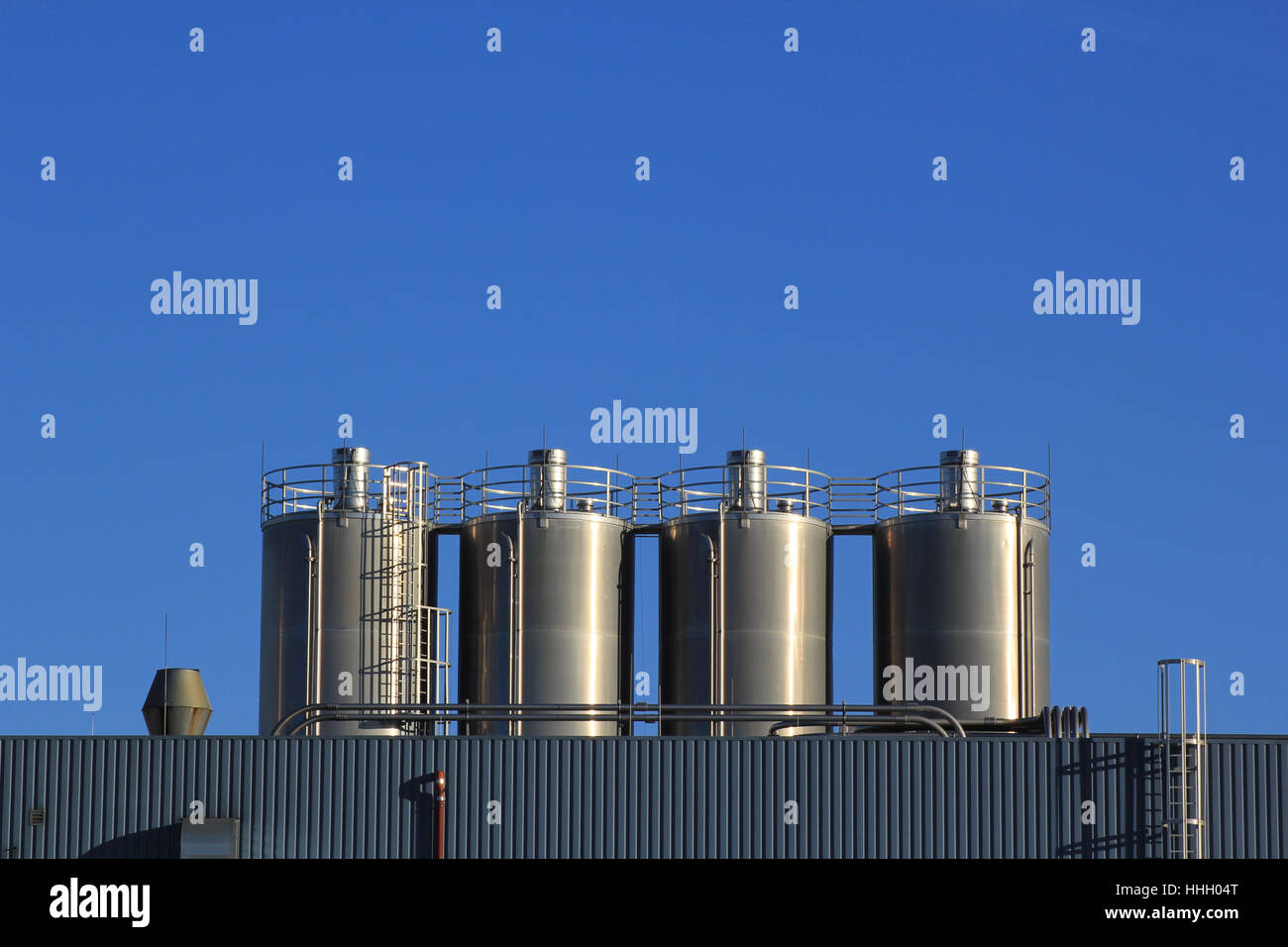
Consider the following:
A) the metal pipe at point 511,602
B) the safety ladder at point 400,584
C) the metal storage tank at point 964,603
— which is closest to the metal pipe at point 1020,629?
the metal storage tank at point 964,603

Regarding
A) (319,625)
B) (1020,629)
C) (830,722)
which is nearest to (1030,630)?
(1020,629)

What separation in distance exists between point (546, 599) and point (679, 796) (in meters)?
7.96

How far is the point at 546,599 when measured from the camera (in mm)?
→ 40156

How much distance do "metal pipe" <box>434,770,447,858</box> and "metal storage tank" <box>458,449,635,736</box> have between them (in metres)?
5.75

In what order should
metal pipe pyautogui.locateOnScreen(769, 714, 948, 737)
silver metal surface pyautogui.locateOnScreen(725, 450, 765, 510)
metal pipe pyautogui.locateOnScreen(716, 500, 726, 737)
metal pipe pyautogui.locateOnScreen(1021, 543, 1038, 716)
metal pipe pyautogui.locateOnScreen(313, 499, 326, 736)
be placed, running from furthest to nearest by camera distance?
silver metal surface pyautogui.locateOnScreen(725, 450, 765, 510)
metal pipe pyautogui.locateOnScreen(1021, 543, 1038, 716)
metal pipe pyautogui.locateOnScreen(313, 499, 326, 736)
metal pipe pyautogui.locateOnScreen(716, 500, 726, 737)
metal pipe pyautogui.locateOnScreen(769, 714, 948, 737)

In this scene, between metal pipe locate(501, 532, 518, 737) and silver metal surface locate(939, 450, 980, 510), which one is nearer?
metal pipe locate(501, 532, 518, 737)

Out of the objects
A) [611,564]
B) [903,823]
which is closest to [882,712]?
[903,823]

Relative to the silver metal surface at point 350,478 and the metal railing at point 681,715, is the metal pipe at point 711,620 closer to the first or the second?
the metal railing at point 681,715

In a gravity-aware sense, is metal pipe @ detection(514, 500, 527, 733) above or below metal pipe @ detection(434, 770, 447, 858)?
→ above

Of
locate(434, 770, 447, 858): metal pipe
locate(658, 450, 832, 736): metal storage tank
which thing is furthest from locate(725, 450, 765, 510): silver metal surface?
locate(434, 770, 447, 858): metal pipe

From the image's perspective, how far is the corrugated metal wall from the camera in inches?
1298

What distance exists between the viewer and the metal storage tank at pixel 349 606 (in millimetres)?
40156

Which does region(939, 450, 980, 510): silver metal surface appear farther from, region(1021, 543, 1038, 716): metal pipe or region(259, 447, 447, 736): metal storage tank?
region(259, 447, 447, 736): metal storage tank

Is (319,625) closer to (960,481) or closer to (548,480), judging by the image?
(548,480)
